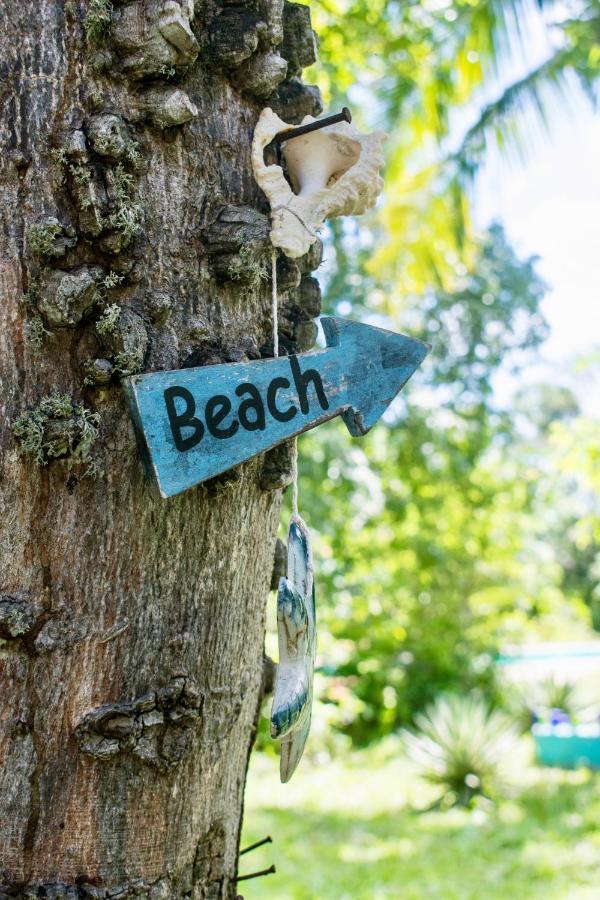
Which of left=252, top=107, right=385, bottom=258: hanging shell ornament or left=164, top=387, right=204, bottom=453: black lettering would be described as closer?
left=164, top=387, right=204, bottom=453: black lettering

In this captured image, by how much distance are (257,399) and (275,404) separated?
3 cm

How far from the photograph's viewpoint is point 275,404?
1.29 meters

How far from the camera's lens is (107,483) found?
1.20 m

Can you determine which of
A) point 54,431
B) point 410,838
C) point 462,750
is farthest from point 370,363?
point 462,750

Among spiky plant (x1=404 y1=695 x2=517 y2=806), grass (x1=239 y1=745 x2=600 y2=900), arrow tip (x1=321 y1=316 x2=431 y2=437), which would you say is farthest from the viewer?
spiky plant (x1=404 y1=695 x2=517 y2=806)

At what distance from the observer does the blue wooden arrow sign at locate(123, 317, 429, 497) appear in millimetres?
1176

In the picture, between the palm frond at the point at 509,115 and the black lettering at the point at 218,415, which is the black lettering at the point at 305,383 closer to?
the black lettering at the point at 218,415

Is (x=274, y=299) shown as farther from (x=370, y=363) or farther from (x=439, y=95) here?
(x=439, y=95)

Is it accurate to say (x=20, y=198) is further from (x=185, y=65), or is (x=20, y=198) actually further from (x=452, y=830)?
(x=452, y=830)

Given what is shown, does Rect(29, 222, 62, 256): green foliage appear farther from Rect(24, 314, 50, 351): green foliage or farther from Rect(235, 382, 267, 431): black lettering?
Rect(235, 382, 267, 431): black lettering

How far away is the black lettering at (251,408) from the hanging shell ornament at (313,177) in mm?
227

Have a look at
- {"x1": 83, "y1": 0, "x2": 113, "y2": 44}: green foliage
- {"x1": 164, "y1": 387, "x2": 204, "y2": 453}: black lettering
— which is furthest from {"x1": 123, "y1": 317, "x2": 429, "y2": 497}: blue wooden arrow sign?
{"x1": 83, "y1": 0, "x2": 113, "y2": 44}: green foliage

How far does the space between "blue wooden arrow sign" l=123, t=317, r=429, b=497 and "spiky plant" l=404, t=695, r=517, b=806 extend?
19.7ft

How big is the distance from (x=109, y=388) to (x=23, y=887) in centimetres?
66
